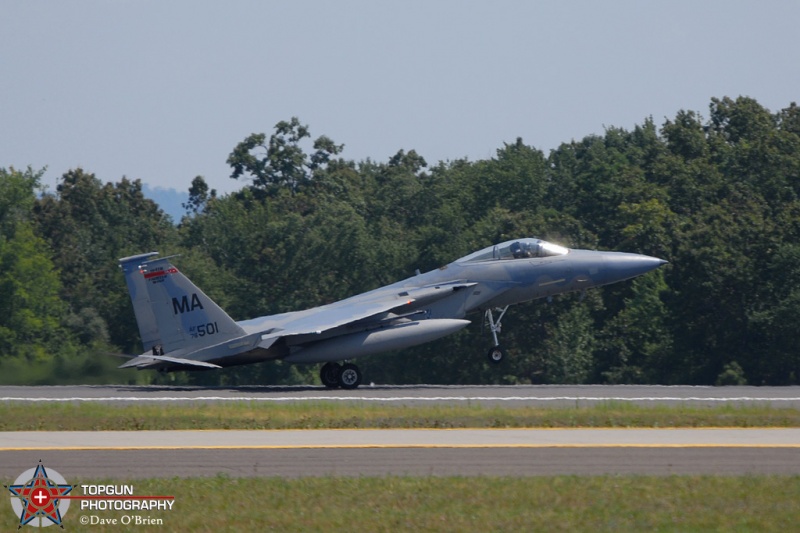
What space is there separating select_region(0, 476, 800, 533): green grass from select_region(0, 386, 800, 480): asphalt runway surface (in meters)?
0.88

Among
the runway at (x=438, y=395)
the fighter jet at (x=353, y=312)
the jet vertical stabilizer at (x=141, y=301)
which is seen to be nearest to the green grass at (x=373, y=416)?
the runway at (x=438, y=395)

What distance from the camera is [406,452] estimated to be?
52.6ft

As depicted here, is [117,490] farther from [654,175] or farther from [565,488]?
[654,175]

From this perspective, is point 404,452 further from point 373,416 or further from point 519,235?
point 519,235

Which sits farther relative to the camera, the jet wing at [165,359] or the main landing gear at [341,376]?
the main landing gear at [341,376]

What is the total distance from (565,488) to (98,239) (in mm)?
66552

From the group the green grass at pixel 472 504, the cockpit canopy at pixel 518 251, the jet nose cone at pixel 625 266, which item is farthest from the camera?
the jet nose cone at pixel 625 266

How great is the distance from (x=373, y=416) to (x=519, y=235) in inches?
1301

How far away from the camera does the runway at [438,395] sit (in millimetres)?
23766

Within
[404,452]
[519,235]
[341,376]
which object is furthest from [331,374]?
[519,235]

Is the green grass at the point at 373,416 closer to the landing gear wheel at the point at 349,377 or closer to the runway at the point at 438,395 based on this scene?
the runway at the point at 438,395

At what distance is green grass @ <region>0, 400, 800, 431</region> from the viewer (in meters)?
19.5

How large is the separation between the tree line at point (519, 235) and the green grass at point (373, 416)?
31.8ft

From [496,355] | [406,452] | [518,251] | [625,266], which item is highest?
[518,251]
